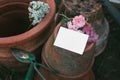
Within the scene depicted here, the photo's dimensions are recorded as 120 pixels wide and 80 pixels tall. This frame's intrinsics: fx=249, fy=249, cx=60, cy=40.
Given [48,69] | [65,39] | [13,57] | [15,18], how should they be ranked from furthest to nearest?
[15,18] < [13,57] < [48,69] < [65,39]

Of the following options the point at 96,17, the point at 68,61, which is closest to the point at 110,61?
the point at 96,17

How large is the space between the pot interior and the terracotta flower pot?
0.47 m

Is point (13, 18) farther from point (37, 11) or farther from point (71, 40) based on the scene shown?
point (71, 40)

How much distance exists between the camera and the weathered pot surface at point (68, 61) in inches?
59.3

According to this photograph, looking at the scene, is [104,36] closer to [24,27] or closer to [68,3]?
[68,3]

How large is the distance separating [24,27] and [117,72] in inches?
36.1

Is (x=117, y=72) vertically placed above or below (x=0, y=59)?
below

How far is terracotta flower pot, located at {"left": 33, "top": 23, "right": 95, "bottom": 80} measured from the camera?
151 centimetres

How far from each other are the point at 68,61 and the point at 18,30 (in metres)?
0.72

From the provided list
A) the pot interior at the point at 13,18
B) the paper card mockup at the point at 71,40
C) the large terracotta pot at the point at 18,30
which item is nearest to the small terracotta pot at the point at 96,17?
the large terracotta pot at the point at 18,30

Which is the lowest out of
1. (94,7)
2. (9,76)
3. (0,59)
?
(9,76)

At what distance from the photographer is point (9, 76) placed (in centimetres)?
189

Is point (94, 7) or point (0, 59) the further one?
point (94, 7)

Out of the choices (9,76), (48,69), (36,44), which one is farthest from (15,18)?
(48,69)
